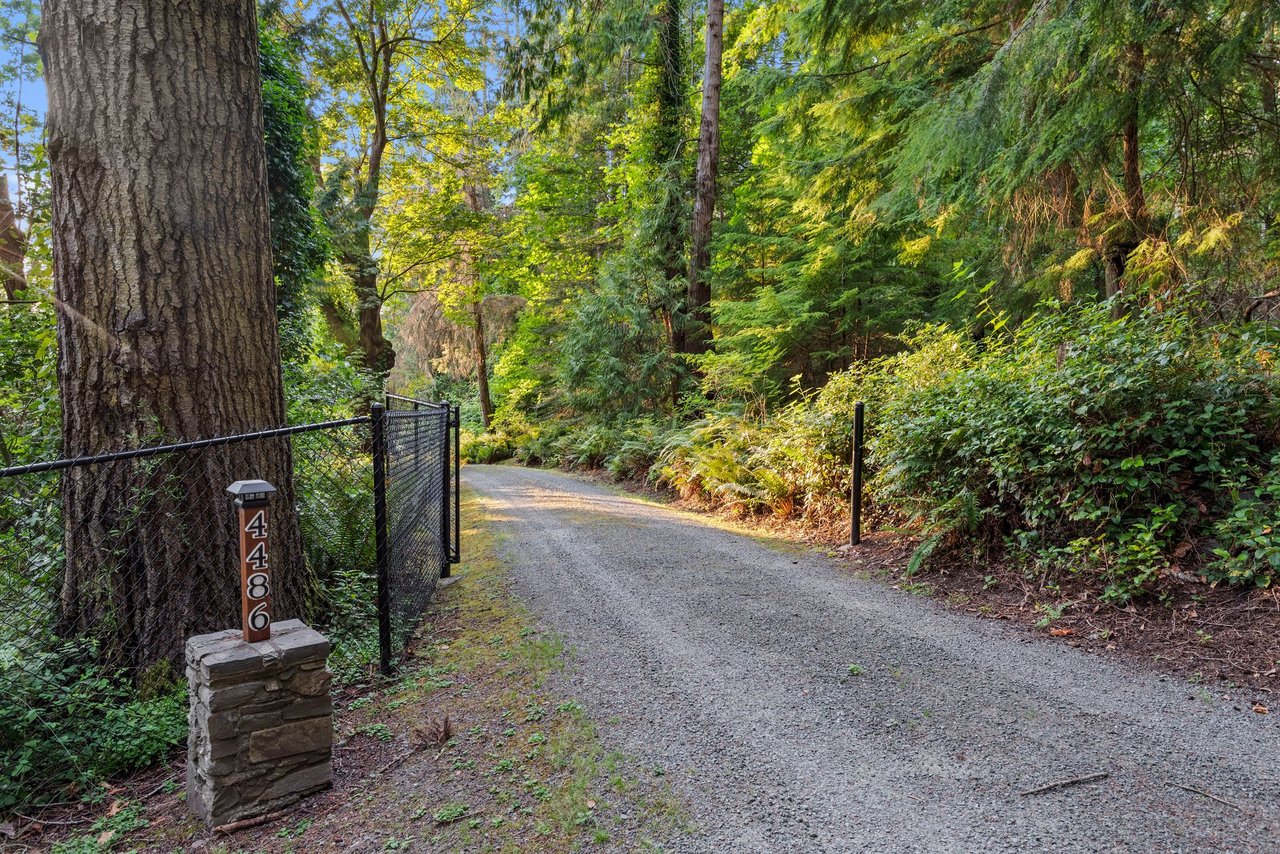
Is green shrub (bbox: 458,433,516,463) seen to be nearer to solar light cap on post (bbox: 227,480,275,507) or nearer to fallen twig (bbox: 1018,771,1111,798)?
solar light cap on post (bbox: 227,480,275,507)

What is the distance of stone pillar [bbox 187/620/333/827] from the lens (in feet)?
7.20

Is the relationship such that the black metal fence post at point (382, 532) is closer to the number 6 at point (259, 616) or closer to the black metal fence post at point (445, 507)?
the number 6 at point (259, 616)

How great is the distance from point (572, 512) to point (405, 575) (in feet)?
12.9

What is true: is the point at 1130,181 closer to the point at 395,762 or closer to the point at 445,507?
the point at 445,507

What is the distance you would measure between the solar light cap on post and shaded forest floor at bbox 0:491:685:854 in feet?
3.94

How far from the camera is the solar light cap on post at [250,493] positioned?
7.43ft

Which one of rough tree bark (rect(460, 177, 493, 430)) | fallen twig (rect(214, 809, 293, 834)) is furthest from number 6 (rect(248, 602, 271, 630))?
rough tree bark (rect(460, 177, 493, 430))

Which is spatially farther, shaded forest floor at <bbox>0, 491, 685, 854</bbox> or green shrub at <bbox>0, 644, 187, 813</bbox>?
green shrub at <bbox>0, 644, 187, 813</bbox>

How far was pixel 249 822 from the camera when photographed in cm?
222

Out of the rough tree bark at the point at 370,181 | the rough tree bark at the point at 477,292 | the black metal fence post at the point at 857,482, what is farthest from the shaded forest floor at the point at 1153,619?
the rough tree bark at the point at 477,292

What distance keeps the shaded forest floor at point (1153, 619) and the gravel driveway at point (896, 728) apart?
5.9 inches

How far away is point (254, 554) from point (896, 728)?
273cm

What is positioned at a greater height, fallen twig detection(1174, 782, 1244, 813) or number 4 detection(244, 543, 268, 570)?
number 4 detection(244, 543, 268, 570)

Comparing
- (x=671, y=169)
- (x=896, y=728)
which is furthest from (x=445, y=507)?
(x=671, y=169)
